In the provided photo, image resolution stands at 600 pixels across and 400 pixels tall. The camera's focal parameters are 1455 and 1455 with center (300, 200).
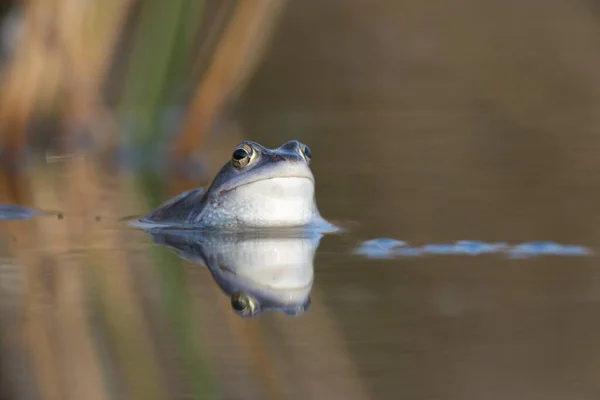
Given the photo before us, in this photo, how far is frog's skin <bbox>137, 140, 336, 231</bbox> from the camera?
221 inches

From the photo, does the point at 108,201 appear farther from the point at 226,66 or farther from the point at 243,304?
the point at 243,304

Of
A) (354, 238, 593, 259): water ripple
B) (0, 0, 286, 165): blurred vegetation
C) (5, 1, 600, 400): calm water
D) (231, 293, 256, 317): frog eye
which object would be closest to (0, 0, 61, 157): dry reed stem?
(0, 0, 286, 165): blurred vegetation

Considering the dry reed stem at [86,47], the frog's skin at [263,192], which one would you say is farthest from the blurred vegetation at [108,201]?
the frog's skin at [263,192]

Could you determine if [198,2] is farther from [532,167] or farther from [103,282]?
[103,282]

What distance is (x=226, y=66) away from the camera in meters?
8.38

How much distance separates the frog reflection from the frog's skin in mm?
83

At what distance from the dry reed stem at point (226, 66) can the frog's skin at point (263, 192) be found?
2.48 meters

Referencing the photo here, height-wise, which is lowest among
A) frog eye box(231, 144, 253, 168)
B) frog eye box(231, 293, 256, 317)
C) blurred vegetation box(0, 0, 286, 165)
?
blurred vegetation box(0, 0, 286, 165)

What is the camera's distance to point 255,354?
3365mm

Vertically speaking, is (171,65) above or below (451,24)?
above

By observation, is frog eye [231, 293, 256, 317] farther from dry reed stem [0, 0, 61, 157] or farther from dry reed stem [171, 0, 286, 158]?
dry reed stem [171, 0, 286, 158]

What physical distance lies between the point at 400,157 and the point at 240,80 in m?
1.10

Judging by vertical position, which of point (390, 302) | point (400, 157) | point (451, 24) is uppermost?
point (390, 302)

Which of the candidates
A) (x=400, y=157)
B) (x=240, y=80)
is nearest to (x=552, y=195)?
(x=400, y=157)
